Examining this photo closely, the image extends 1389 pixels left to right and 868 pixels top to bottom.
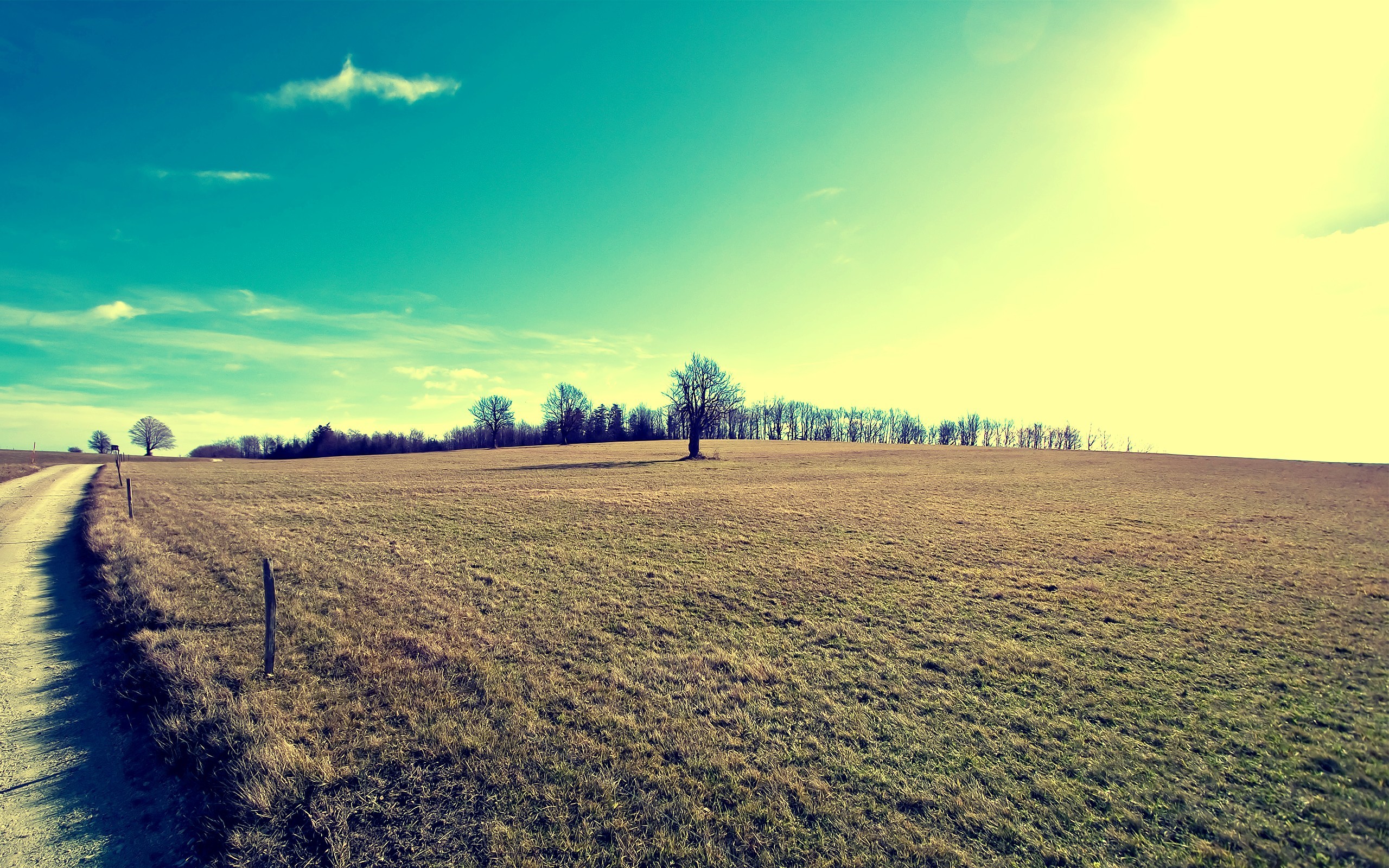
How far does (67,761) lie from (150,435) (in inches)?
5788

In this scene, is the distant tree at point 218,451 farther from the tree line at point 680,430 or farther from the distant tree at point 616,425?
the distant tree at point 616,425

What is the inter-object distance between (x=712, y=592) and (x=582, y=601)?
3.13m

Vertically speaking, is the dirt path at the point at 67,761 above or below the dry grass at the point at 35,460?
below

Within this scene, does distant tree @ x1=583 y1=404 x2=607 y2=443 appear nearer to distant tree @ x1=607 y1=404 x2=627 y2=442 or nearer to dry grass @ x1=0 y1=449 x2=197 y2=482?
distant tree @ x1=607 y1=404 x2=627 y2=442

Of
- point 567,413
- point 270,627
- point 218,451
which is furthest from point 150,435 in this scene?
point 270,627

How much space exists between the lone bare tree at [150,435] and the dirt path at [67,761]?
137896 mm

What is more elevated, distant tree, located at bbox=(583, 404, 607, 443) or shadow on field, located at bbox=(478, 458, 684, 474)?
distant tree, located at bbox=(583, 404, 607, 443)

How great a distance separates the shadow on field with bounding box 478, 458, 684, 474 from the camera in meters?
44.3

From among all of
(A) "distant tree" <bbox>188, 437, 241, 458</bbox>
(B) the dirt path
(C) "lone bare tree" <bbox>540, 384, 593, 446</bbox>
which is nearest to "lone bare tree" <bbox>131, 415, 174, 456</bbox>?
(A) "distant tree" <bbox>188, 437, 241, 458</bbox>

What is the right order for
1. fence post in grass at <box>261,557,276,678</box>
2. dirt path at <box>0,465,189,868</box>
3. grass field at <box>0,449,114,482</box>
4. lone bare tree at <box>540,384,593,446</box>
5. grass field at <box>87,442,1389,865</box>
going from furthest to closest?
lone bare tree at <box>540,384,593,446</box> → grass field at <box>0,449,114,482</box> → fence post in grass at <box>261,557,276,678</box> → grass field at <box>87,442,1389,865</box> → dirt path at <box>0,465,189,868</box>

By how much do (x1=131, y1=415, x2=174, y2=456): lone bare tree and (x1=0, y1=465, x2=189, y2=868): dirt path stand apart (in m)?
138

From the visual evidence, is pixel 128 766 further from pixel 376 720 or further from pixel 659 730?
pixel 659 730

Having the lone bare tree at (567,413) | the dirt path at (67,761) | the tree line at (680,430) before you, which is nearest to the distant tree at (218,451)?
the tree line at (680,430)

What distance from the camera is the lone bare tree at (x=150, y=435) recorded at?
105000mm
